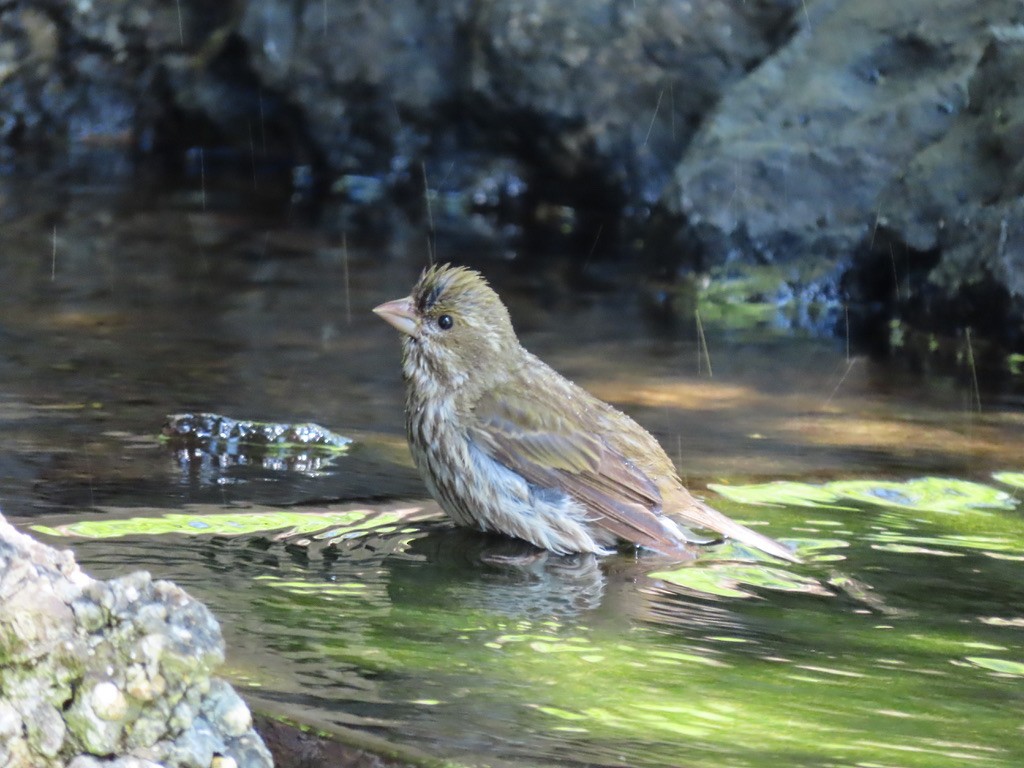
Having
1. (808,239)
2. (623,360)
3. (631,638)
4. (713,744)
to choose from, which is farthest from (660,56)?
(713,744)

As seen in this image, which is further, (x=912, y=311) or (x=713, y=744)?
(x=912, y=311)

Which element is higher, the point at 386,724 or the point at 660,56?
the point at 660,56

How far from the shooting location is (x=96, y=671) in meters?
3.02

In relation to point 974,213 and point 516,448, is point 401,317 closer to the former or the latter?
point 516,448

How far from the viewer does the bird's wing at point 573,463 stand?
545 cm

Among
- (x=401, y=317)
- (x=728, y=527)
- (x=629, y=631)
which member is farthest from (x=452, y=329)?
(x=629, y=631)

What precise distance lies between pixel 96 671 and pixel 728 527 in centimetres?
278

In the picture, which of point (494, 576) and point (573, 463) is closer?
point (494, 576)

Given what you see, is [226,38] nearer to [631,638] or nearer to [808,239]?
[808,239]

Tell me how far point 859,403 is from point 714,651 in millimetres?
3664

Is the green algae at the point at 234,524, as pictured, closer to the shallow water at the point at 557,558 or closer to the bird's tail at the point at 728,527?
the shallow water at the point at 557,558

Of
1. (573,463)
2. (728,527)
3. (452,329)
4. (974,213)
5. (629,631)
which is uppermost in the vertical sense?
(974,213)

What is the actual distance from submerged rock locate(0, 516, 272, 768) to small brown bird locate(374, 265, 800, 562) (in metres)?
2.42

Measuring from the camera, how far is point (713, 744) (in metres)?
3.53
